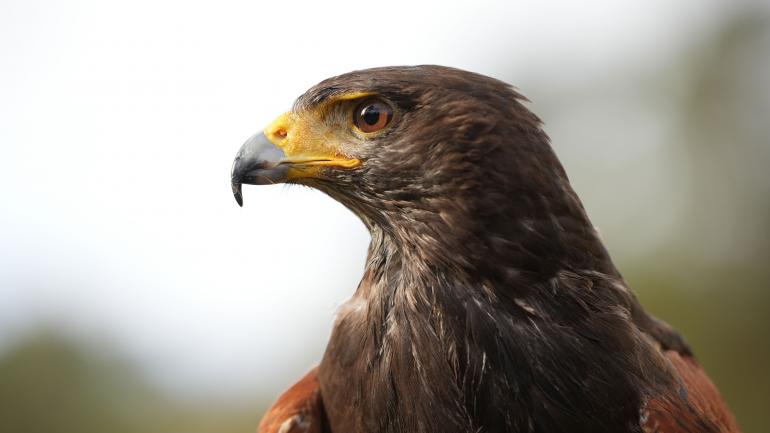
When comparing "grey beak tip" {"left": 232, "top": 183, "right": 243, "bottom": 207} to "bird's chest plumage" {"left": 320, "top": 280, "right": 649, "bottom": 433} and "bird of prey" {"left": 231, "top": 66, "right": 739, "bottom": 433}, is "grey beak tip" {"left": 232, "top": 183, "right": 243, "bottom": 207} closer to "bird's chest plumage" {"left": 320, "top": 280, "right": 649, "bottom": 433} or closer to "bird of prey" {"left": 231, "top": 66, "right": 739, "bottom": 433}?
"bird of prey" {"left": 231, "top": 66, "right": 739, "bottom": 433}

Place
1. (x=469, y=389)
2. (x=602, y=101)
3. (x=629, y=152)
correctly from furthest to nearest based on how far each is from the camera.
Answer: (x=602, y=101) < (x=629, y=152) < (x=469, y=389)

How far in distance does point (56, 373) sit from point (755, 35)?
1523 cm

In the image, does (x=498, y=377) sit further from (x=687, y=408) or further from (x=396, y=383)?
(x=687, y=408)

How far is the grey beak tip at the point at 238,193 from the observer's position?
Answer: 3.52 m

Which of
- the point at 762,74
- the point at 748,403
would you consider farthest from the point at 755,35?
the point at 748,403

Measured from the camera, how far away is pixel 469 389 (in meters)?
3.06

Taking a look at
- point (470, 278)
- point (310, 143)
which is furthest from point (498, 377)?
point (310, 143)

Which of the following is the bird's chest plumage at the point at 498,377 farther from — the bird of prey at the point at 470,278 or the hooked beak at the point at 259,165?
the hooked beak at the point at 259,165

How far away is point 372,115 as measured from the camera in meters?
3.34

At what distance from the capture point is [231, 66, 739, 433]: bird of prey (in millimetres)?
3035

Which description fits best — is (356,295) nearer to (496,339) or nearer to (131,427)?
(496,339)

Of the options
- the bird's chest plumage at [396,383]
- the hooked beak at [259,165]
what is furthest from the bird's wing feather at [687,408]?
the hooked beak at [259,165]

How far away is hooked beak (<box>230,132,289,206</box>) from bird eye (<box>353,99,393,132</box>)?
37 cm

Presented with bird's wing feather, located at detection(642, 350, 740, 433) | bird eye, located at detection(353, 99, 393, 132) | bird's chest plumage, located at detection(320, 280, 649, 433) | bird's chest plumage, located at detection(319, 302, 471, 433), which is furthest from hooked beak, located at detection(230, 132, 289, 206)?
bird's wing feather, located at detection(642, 350, 740, 433)
